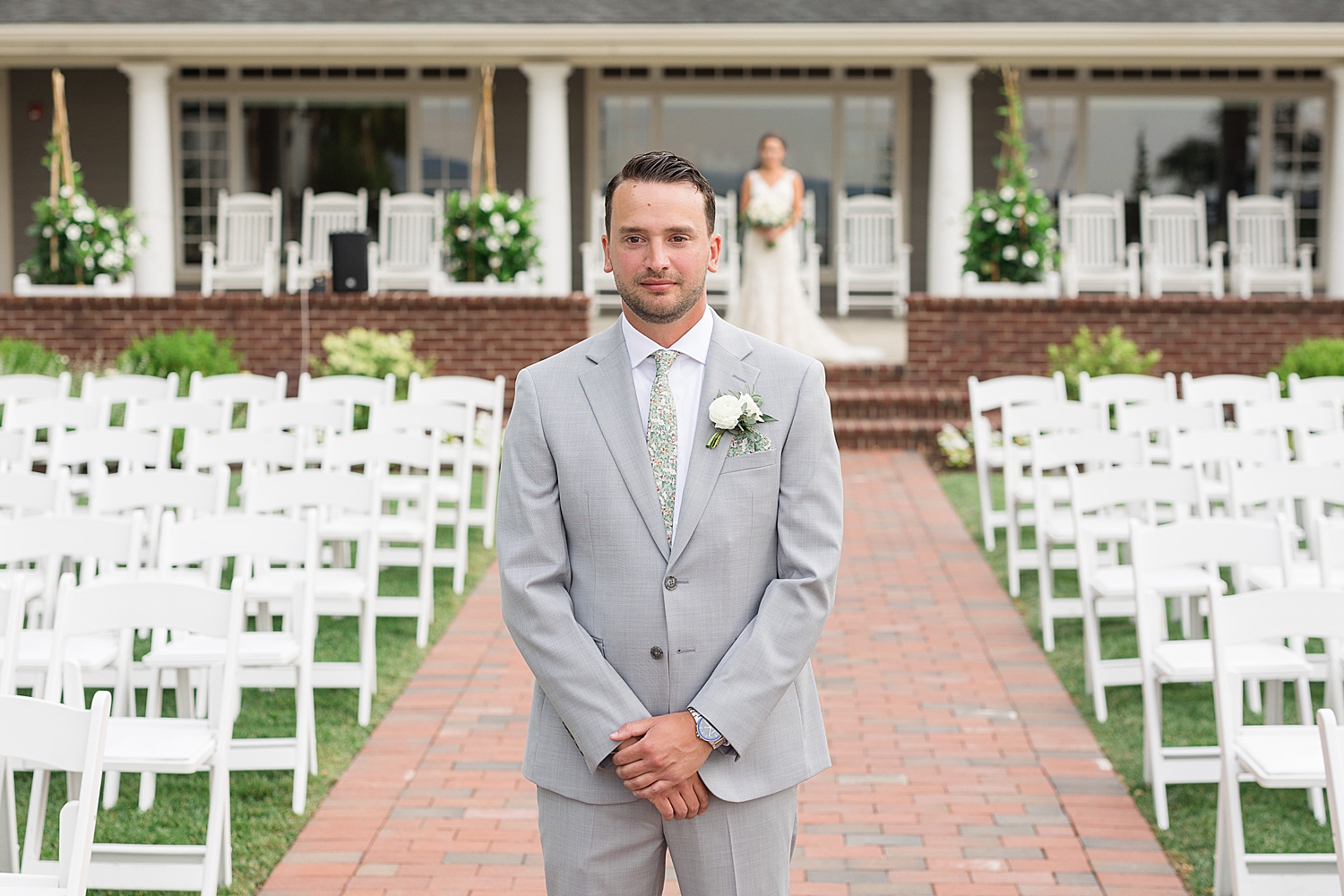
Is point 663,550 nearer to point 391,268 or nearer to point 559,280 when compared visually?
point 559,280

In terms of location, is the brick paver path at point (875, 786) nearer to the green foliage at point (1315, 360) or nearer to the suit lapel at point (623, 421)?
the suit lapel at point (623, 421)

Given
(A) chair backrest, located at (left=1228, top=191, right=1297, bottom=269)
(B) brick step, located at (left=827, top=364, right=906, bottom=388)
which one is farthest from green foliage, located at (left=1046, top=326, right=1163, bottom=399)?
(A) chair backrest, located at (left=1228, top=191, right=1297, bottom=269)

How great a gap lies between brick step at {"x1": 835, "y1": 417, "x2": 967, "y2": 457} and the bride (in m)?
0.91

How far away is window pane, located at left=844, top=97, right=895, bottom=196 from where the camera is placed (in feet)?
→ 56.7

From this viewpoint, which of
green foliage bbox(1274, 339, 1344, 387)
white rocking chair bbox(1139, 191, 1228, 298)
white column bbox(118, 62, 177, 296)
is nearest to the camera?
green foliage bbox(1274, 339, 1344, 387)

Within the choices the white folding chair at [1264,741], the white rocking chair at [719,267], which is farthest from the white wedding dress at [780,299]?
the white folding chair at [1264,741]

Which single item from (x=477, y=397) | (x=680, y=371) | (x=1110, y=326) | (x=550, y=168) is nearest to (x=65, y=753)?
(x=680, y=371)

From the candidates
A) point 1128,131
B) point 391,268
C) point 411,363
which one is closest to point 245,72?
point 391,268

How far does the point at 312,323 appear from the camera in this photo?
12781 mm

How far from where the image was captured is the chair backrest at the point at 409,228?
1583 cm

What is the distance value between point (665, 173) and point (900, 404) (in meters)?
10.0

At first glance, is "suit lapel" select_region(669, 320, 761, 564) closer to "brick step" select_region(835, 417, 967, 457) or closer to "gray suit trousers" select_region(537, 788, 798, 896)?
"gray suit trousers" select_region(537, 788, 798, 896)

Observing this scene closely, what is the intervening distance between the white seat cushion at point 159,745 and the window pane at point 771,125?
1381cm

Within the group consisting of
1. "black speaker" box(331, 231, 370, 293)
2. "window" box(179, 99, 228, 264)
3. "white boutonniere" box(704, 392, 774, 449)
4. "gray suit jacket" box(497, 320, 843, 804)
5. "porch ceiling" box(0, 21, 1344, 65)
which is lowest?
"gray suit jacket" box(497, 320, 843, 804)
